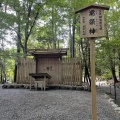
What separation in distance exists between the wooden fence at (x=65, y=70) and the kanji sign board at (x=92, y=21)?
7323mm

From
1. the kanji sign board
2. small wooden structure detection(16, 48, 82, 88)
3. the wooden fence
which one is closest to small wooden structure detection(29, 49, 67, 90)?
small wooden structure detection(16, 48, 82, 88)

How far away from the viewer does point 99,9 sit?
396 centimetres

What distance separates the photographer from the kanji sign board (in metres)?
3.84

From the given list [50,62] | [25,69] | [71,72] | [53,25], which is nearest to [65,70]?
[71,72]

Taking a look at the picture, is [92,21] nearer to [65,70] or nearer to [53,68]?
[65,70]

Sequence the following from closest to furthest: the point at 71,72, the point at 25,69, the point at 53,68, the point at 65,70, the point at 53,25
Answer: the point at 71,72
the point at 65,70
the point at 53,68
the point at 25,69
the point at 53,25

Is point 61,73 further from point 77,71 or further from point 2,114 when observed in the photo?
point 2,114

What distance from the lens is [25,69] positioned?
467 inches

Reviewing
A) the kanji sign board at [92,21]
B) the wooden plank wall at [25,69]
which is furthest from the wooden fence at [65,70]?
the kanji sign board at [92,21]

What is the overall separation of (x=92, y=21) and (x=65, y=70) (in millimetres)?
7720

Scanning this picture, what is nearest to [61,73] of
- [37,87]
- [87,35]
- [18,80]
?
[37,87]

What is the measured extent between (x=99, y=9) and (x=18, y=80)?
937cm

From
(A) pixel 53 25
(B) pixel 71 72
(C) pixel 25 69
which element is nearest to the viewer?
(B) pixel 71 72

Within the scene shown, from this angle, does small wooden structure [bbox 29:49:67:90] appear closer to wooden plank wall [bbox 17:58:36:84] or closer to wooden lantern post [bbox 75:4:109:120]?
wooden plank wall [bbox 17:58:36:84]
